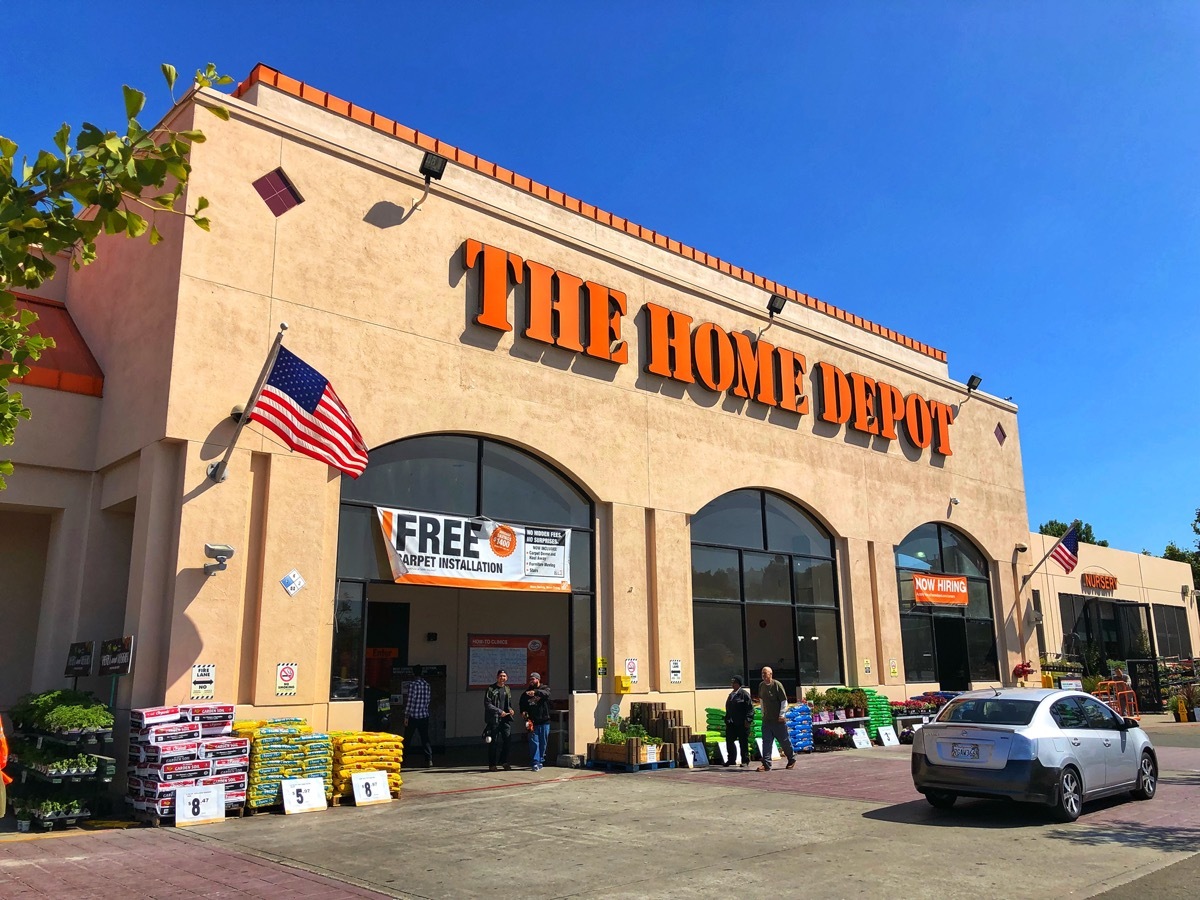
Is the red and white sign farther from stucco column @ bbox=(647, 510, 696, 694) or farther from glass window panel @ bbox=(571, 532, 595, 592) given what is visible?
glass window panel @ bbox=(571, 532, 595, 592)

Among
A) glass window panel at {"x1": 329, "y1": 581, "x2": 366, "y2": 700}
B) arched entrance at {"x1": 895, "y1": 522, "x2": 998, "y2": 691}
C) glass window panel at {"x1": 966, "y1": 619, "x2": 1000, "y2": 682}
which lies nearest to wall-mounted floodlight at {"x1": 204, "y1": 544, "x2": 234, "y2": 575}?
glass window panel at {"x1": 329, "y1": 581, "x2": 366, "y2": 700}

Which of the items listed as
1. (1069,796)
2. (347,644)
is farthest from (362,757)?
(1069,796)

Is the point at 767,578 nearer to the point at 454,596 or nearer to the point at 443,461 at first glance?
the point at 454,596

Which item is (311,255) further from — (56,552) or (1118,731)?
(1118,731)

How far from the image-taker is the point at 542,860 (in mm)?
9312

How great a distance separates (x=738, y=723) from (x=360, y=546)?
306 inches

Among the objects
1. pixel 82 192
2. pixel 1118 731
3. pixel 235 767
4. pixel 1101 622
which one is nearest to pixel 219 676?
pixel 235 767

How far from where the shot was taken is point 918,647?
25406 millimetres

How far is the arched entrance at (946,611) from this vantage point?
83.3 feet

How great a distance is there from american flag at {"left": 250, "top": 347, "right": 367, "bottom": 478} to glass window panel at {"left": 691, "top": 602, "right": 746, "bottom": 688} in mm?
9436

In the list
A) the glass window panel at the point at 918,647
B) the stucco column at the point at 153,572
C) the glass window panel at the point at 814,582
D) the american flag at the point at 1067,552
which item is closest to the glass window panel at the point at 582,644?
the glass window panel at the point at 814,582

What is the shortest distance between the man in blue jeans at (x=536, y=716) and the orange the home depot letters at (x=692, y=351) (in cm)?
666

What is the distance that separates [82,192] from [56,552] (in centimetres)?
1158

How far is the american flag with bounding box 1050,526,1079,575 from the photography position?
27688mm
